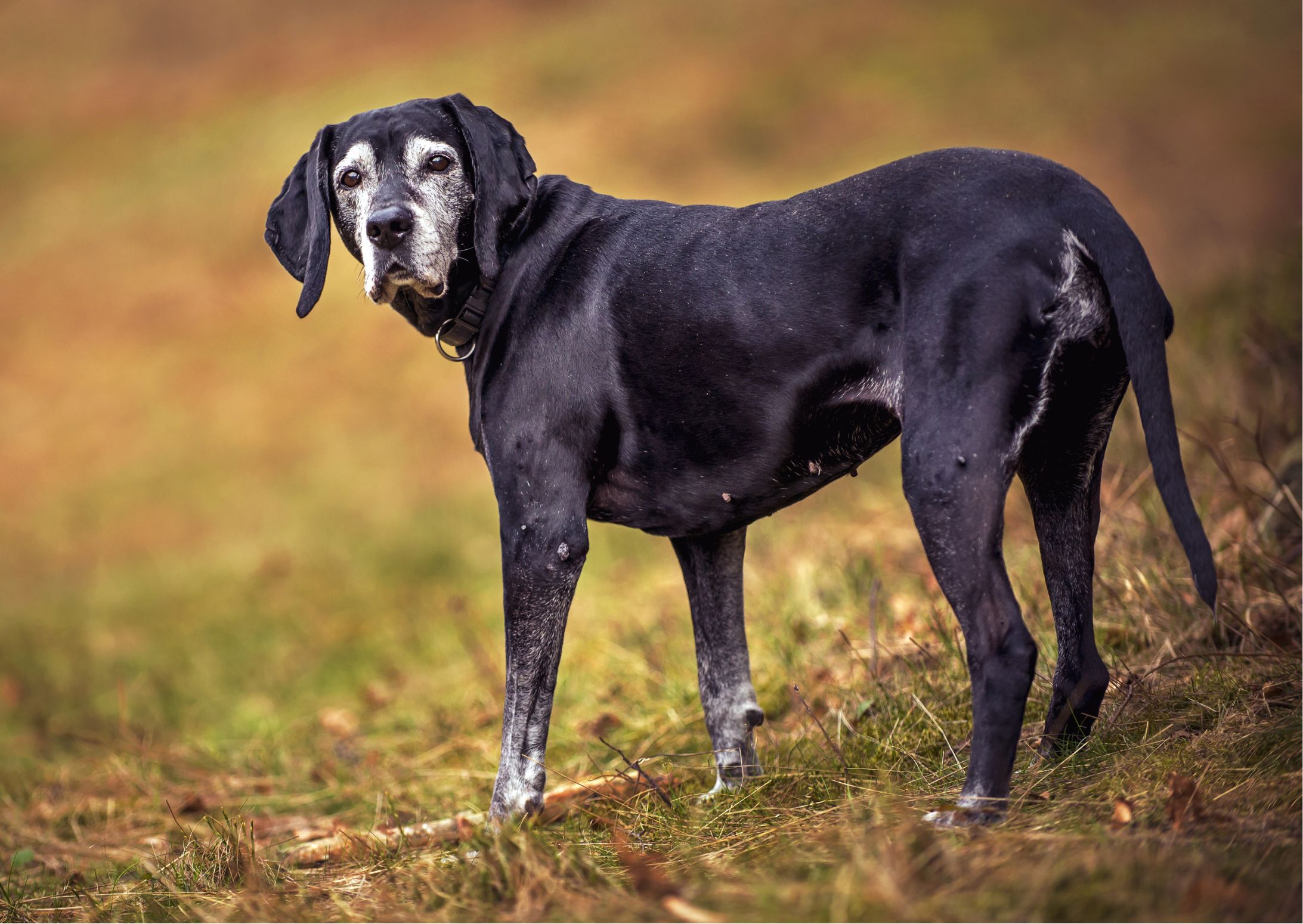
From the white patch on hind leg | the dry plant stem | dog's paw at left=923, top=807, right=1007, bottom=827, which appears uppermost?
the white patch on hind leg

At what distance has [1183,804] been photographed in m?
2.66

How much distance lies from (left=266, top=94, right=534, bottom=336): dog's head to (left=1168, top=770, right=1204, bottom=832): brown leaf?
2362mm

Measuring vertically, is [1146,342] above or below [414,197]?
below

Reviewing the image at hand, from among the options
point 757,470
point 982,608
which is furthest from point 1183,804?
point 757,470

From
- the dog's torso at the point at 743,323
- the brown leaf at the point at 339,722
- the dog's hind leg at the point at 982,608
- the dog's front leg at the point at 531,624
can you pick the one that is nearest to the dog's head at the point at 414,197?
the dog's torso at the point at 743,323

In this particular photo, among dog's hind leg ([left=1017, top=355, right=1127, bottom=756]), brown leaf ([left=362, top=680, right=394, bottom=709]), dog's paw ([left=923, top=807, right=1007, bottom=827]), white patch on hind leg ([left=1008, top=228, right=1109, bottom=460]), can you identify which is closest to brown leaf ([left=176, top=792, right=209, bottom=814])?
brown leaf ([left=362, top=680, right=394, bottom=709])

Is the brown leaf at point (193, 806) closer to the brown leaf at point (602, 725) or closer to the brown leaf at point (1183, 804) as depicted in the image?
the brown leaf at point (602, 725)

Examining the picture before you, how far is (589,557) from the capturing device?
894 centimetres

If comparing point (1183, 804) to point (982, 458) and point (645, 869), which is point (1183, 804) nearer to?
point (982, 458)

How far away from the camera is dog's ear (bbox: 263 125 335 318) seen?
3.68 metres

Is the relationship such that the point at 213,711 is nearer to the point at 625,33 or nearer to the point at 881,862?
the point at 881,862

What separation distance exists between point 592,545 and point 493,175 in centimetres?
589

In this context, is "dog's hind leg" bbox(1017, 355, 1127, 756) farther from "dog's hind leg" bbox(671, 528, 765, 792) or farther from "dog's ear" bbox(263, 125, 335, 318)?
"dog's ear" bbox(263, 125, 335, 318)

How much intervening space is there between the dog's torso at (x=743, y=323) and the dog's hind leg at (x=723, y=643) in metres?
0.35
